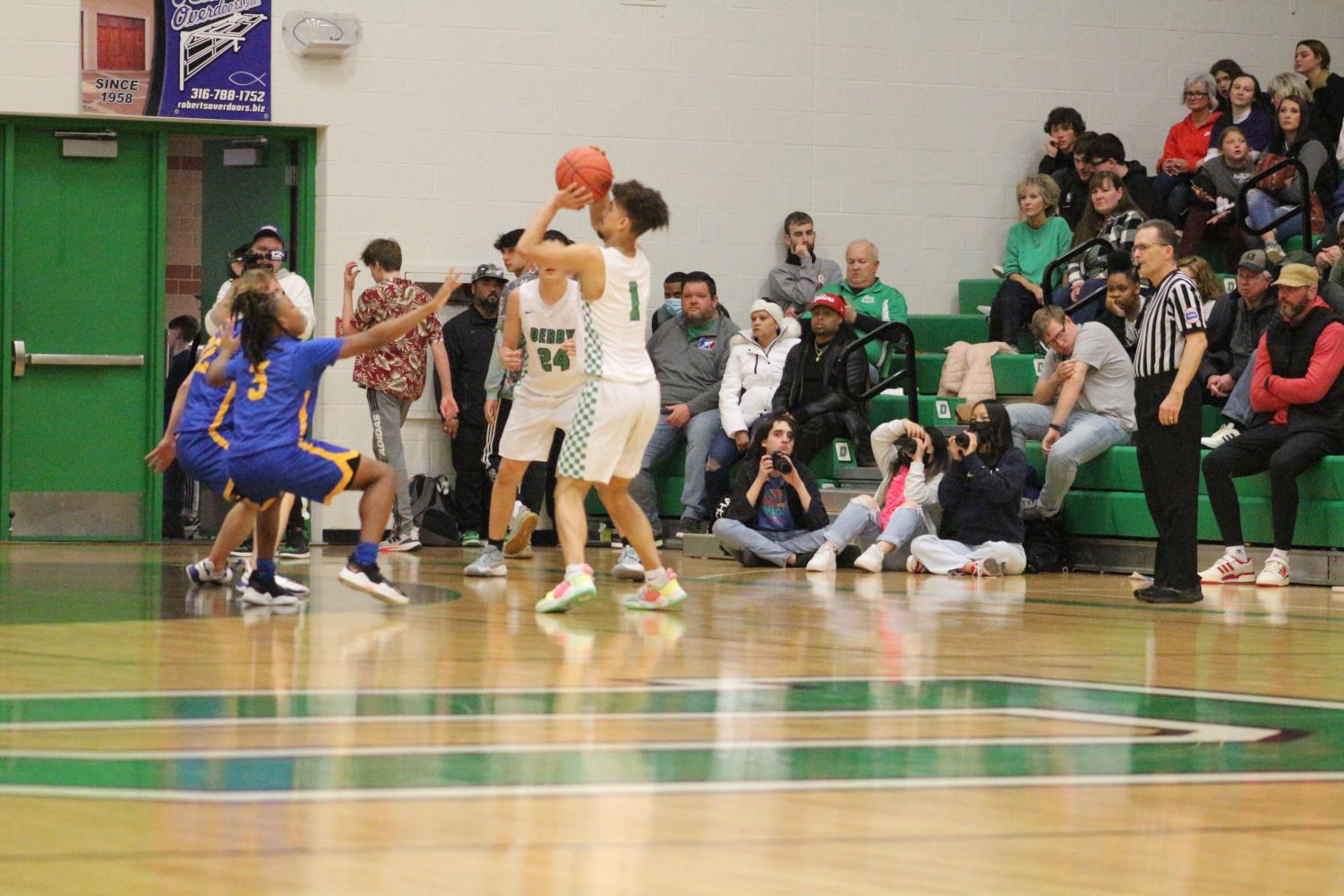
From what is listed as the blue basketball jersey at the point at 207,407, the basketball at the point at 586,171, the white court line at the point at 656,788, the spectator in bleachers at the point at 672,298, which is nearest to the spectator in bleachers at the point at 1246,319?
the spectator in bleachers at the point at 672,298

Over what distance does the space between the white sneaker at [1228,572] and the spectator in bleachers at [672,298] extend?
4.31 metres

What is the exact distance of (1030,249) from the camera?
1291 cm

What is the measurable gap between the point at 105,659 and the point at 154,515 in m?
7.08

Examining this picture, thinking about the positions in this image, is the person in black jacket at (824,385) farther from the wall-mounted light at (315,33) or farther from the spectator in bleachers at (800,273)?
the wall-mounted light at (315,33)

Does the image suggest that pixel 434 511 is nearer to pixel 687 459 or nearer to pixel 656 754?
pixel 687 459

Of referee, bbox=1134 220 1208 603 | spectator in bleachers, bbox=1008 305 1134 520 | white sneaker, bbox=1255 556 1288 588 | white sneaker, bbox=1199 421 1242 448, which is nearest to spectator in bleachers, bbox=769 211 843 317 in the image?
spectator in bleachers, bbox=1008 305 1134 520

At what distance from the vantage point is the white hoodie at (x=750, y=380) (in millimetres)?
11859

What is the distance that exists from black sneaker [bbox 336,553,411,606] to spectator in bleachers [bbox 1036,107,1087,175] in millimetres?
7702

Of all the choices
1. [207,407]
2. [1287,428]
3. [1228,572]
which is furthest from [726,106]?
[207,407]

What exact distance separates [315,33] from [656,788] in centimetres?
964

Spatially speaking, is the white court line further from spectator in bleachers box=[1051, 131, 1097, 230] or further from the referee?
spectator in bleachers box=[1051, 131, 1097, 230]

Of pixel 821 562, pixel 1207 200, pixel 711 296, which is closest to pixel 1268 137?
pixel 1207 200

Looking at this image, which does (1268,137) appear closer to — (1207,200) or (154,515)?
(1207,200)

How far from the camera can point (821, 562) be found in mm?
10180
